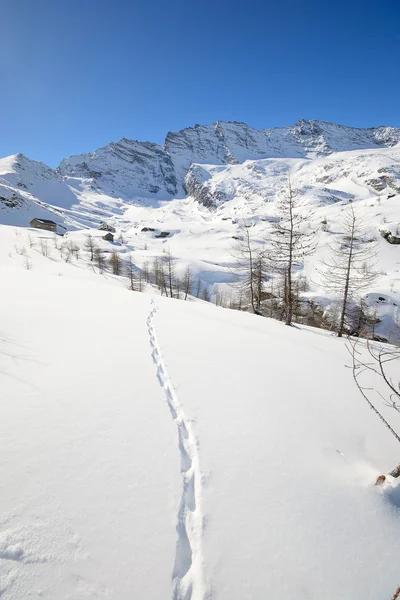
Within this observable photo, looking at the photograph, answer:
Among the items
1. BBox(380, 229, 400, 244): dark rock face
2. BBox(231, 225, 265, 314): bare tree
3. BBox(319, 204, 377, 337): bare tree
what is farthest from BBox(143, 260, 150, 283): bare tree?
BBox(380, 229, 400, 244): dark rock face

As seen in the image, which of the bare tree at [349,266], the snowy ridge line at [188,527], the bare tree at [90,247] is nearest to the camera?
the snowy ridge line at [188,527]

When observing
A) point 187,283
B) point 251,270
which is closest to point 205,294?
point 187,283

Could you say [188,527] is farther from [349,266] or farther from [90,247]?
[90,247]

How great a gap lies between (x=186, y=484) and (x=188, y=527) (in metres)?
0.49

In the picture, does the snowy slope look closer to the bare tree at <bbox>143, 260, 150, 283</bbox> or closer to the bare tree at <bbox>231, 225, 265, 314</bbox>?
the bare tree at <bbox>231, 225, 265, 314</bbox>

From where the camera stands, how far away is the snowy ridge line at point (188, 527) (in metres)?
1.96

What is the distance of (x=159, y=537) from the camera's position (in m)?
2.25

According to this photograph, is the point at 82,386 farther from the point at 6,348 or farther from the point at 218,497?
the point at 218,497

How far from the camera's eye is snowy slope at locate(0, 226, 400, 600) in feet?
6.52

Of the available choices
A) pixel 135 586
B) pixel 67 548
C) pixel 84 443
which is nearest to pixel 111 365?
pixel 84 443

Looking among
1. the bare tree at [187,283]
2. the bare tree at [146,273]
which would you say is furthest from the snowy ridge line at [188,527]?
the bare tree at [146,273]

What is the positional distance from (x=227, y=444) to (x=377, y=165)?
240910mm

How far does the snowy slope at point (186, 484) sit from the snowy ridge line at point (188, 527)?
0.01 metres

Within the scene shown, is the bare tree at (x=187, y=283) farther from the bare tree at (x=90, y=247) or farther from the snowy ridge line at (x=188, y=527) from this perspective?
the snowy ridge line at (x=188, y=527)
